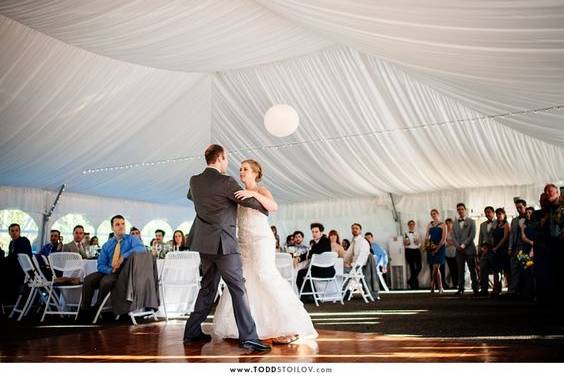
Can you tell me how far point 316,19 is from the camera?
5.61 metres

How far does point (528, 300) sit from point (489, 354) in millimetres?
4912

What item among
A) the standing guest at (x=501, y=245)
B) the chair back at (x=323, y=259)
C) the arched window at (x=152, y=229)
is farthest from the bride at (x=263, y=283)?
the arched window at (x=152, y=229)

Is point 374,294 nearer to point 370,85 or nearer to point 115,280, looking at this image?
point 370,85

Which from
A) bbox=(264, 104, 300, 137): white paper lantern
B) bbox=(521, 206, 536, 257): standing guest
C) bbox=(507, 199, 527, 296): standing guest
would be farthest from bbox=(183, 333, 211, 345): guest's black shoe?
bbox=(507, 199, 527, 296): standing guest

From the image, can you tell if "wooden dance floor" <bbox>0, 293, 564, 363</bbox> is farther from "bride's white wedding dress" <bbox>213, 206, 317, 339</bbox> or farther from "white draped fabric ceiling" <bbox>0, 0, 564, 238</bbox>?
"white draped fabric ceiling" <bbox>0, 0, 564, 238</bbox>

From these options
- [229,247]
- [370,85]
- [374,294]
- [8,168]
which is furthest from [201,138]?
[229,247]

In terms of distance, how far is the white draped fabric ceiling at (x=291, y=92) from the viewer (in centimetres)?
471

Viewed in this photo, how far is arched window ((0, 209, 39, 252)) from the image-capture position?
11969 mm

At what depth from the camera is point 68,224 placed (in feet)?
44.6

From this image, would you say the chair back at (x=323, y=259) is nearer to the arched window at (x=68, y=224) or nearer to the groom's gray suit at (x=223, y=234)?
the groom's gray suit at (x=223, y=234)

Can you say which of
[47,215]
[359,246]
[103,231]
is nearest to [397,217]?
[359,246]

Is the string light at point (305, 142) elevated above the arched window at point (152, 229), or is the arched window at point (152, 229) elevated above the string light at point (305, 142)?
the string light at point (305, 142)

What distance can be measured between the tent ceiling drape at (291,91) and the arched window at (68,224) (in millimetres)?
1150

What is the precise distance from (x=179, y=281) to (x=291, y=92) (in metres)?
4.44
